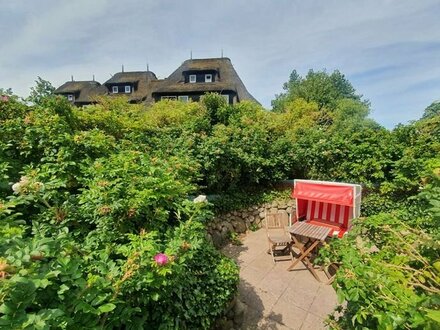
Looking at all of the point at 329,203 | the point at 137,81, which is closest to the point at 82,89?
the point at 137,81

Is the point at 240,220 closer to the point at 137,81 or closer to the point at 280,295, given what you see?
the point at 280,295

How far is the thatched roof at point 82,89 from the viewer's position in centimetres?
2751

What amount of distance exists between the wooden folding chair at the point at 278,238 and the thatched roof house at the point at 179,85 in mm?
17006

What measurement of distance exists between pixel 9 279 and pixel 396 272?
8.68 ft

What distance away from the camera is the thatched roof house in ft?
75.7

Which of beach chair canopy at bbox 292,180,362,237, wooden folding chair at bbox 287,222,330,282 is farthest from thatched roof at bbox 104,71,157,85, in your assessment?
wooden folding chair at bbox 287,222,330,282

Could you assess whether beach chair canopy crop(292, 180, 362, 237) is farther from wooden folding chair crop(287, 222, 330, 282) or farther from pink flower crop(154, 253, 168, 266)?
pink flower crop(154, 253, 168, 266)

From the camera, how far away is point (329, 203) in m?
7.00

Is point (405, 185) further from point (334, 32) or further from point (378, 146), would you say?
point (334, 32)

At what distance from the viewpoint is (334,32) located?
7742 mm

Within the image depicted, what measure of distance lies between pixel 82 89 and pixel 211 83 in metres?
17.4

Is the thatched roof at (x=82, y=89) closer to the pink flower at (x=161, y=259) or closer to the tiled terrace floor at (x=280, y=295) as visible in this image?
the tiled terrace floor at (x=280, y=295)

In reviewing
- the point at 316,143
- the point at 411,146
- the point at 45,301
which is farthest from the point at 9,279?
the point at 411,146

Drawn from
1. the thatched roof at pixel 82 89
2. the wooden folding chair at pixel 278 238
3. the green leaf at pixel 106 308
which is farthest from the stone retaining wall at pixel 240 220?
the thatched roof at pixel 82 89
